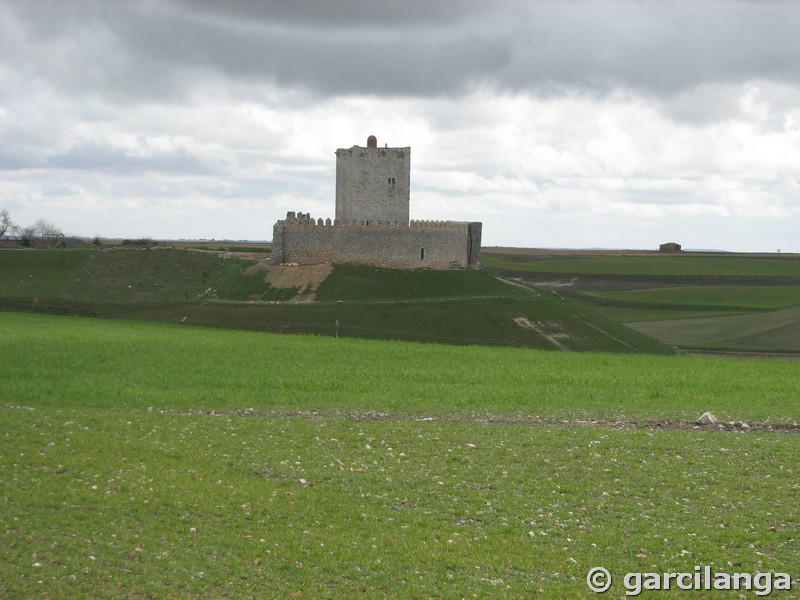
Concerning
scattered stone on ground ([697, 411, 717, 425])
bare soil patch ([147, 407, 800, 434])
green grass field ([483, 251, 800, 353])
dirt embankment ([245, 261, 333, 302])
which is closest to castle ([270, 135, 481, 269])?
dirt embankment ([245, 261, 333, 302])

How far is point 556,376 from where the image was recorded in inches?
1421

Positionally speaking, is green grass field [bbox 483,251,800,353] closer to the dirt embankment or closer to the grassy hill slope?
the grassy hill slope

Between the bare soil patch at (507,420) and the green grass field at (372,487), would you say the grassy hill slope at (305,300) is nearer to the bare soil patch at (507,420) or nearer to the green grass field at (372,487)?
the green grass field at (372,487)

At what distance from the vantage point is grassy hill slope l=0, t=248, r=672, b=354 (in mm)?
60816

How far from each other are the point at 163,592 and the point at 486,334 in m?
49.1

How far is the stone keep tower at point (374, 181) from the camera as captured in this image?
79.1 meters

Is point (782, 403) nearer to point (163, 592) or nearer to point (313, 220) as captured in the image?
point (163, 592)

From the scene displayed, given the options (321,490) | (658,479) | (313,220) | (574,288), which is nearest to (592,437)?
(658,479)

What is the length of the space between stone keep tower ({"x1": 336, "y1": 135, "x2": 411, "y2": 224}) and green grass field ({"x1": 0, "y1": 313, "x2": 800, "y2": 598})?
4789cm

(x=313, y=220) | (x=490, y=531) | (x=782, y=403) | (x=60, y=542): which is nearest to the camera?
(x=60, y=542)

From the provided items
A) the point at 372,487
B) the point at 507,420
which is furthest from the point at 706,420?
the point at 372,487

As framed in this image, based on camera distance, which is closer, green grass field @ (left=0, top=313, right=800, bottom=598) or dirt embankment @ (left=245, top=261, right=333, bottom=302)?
green grass field @ (left=0, top=313, right=800, bottom=598)

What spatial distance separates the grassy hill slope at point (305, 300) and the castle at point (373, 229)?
8.15ft

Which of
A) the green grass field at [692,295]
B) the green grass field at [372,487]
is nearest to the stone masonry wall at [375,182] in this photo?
the green grass field at [692,295]
